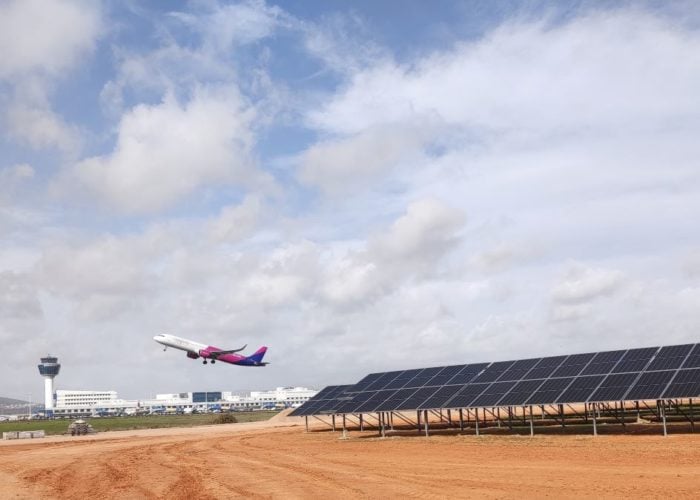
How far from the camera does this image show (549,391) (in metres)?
49.8

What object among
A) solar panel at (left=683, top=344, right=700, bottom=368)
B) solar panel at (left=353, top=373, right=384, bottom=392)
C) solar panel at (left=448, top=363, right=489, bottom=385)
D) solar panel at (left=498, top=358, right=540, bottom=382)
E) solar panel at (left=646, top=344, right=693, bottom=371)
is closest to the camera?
solar panel at (left=683, top=344, right=700, bottom=368)

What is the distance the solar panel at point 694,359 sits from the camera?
1833 inches

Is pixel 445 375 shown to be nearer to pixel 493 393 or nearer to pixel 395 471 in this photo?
pixel 493 393

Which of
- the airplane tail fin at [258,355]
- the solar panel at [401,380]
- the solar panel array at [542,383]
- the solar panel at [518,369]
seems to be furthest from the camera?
the airplane tail fin at [258,355]

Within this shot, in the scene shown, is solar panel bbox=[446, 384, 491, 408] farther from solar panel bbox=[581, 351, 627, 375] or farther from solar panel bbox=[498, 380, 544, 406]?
solar panel bbox=[581, 351, 627, 375]

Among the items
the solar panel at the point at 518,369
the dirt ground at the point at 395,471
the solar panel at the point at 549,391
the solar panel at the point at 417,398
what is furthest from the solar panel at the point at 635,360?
the solar panel at the point at 417,398

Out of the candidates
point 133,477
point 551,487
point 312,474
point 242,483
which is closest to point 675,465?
point 551,487

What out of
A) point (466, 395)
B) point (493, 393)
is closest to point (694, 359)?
point (493, 393)

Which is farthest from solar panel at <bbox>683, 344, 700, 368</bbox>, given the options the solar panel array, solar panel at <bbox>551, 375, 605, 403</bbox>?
solar panel at <bbox>551, 375, 605, 403</bbox>

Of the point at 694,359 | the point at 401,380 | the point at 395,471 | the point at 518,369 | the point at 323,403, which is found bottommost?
the point at 395,471

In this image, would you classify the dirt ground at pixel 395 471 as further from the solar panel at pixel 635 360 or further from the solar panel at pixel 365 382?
the solar panel at pixel 365 382

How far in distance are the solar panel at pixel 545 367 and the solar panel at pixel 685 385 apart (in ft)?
35.5

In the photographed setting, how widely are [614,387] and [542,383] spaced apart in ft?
21.3

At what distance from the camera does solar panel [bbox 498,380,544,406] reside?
4938 cm
